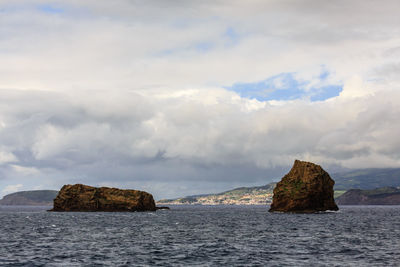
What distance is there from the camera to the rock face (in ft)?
527

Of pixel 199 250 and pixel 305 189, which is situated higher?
pixel 305 189

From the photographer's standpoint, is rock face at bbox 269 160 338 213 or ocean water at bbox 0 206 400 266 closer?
ocean water at bbox 0 206 400 266

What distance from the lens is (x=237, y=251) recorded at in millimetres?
56719

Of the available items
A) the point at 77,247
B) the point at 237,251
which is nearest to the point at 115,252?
the point at 77,247

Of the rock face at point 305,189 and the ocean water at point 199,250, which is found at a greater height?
the rock face at point 305,189

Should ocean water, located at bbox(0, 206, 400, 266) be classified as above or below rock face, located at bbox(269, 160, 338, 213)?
below

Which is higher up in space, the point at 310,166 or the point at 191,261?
the point at 310,166

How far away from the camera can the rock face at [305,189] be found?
160 m

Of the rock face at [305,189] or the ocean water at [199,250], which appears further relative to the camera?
the rock face at [305,189]

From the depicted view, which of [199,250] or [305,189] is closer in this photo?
[199,250]

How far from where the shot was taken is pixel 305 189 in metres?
160

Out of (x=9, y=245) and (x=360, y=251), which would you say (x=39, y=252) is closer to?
(x=9, y=245)

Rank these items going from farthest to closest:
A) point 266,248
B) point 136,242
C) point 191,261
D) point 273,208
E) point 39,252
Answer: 1. point 273,208
2. point 136,242
3. point 266,248
4. point 39,252
5. point 191,261

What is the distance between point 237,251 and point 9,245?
33459 mm
